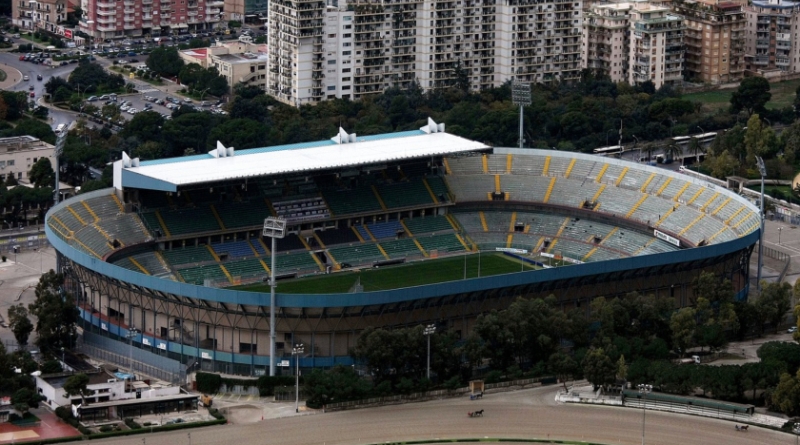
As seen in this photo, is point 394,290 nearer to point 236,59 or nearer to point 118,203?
point 118,203

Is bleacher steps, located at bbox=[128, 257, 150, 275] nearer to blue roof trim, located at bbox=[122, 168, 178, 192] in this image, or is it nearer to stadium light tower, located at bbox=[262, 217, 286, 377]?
blue roof trim, located at bbox=[122, 168, 178, 192]

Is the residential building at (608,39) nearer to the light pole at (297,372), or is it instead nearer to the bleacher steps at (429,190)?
the bleacher steps at (429,190)

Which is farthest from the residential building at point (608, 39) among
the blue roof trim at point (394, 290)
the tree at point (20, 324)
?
the tree at point (20, 324)

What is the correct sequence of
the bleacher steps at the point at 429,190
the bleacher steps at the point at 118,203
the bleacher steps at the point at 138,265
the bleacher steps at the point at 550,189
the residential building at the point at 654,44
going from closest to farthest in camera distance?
1. the bleacher steps at the point at 138,265
2. the bleacher steps at the point at 118,203
3. the bleacher steps at the point at 429,190
4. the bleacher steps at the point at 550,189
5. the residential building at the point at 654,44

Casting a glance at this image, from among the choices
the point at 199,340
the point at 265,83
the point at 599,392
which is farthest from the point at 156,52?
the point at 599,392

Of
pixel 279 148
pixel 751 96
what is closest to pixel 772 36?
pixel 751 96

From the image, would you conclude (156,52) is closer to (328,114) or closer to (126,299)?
(328,114)
